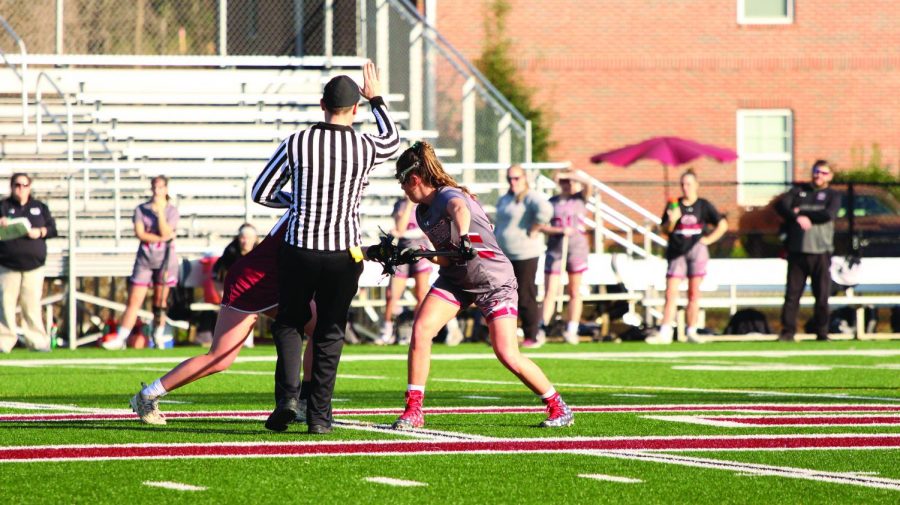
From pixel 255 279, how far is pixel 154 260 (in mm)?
10552

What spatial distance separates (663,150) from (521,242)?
28.6 ft

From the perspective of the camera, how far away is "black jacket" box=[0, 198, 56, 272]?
1705cm

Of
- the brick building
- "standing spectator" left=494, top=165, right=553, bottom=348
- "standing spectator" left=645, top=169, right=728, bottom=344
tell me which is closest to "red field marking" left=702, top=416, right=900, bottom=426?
"standing spectator" left=494, top=165, right=553, bottom=348

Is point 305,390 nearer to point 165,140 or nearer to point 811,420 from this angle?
point 811,420

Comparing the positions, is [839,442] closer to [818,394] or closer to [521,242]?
[818,394]

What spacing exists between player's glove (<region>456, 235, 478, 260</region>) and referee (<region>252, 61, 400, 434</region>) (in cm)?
51

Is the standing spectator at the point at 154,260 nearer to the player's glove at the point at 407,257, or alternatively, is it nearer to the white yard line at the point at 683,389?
the white yard line at the point at 683,389

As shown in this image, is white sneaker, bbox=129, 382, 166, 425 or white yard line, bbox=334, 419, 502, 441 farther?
white sneaker, bbox=129, 382, 166, 425

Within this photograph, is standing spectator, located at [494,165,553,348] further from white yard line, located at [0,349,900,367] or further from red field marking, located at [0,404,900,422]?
red field marking, located at [0,404,900,422]

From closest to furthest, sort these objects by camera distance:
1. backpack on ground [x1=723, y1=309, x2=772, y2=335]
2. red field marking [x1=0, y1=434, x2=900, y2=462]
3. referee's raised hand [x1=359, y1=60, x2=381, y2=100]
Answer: red field marking [x1=0, y1=434, x2=900, y2=462], referee's raised hand [x1=359, y1=60, x2=381, y2=100], backpack on ground [x1=723, y1=309, x2=772, y2=335]

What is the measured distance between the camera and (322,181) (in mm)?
7633

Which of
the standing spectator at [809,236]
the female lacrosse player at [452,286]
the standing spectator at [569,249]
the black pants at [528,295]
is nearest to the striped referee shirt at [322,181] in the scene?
the female lacrosse player at [452,286]

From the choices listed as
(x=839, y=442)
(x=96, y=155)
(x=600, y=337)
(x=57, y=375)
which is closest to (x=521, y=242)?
(x=600, y=337)

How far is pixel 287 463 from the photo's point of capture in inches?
265
